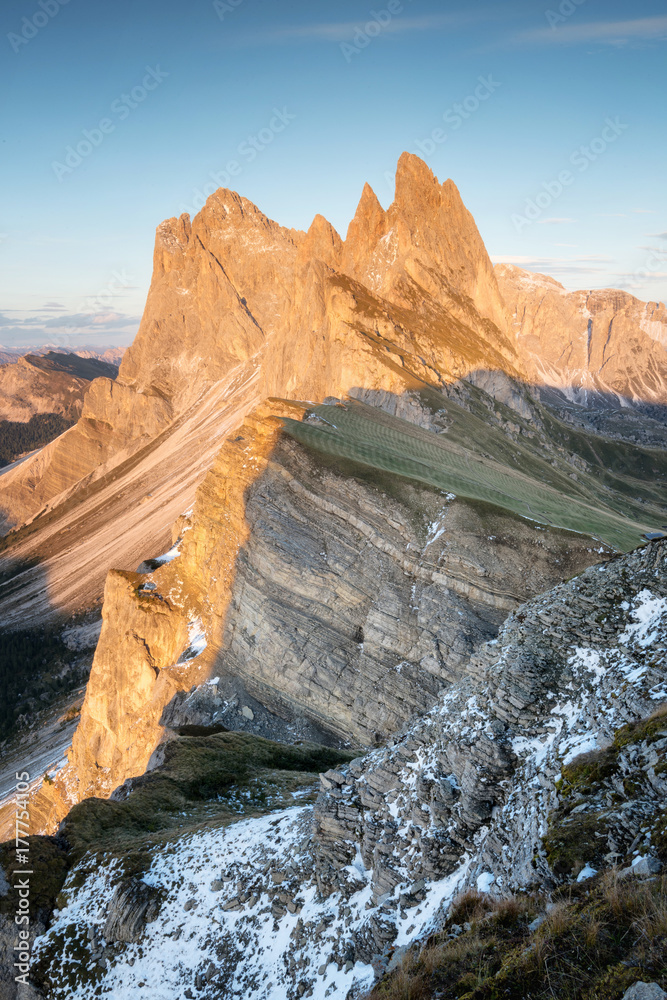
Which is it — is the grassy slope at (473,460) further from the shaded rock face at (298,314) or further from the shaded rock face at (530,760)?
the shaded rock face at (530,760)

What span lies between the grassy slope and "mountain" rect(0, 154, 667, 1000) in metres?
0.43

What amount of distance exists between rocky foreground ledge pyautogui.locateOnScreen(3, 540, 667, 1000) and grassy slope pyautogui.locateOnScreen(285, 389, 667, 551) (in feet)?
83.2

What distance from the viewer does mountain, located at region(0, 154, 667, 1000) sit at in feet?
45.5

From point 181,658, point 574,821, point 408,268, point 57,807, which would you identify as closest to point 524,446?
point 408,268

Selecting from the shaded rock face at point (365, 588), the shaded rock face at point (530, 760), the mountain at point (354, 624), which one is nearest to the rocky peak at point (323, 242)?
the mountain at point (354, 624)

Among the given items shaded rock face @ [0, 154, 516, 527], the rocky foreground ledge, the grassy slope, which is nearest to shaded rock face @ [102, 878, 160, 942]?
the rocky foreground ledge

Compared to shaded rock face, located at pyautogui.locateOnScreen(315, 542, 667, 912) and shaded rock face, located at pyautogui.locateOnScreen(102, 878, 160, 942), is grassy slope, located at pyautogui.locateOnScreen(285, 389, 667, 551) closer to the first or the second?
shaded rock face, located at pyautogui.locateOnScreen(315, 542, 667, 912)

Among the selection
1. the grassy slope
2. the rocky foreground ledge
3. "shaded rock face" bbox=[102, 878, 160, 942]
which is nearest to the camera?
the rocky foreground ledge

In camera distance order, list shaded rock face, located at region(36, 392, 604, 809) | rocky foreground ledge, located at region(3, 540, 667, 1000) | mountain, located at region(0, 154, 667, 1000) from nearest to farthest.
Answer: rocky foreground ledge, located at region(3, 540, 667, 1000), mountain, located at region(0, 154, 667, 1000), shaded rock face, located at region(36, 392, 604, 809)

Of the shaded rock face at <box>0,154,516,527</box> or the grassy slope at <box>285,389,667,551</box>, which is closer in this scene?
the grassy slope at <box>285,389,667,551</box>

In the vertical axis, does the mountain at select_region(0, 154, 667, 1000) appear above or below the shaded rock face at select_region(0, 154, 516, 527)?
below

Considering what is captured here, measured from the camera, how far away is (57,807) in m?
49.8

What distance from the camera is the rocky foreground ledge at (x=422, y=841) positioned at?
10.1 m

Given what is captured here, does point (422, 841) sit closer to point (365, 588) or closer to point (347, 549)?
point (365, 588)
